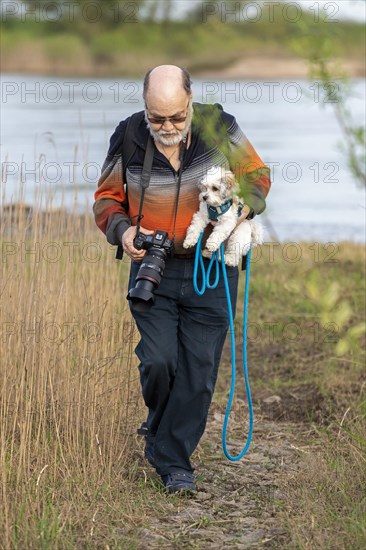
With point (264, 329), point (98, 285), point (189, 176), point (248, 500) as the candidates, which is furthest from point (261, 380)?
point (189, 176)

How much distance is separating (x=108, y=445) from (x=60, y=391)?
305 millimetres

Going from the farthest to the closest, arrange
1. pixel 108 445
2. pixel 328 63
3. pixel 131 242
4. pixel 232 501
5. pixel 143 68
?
1. pixel 143 68
2. pixel 108 445
3. pixel 232 501
4. pixel 131 242
5. pixel 328 63

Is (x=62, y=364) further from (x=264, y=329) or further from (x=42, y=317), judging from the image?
(x=264, y=329)

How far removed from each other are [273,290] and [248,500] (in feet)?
12.4

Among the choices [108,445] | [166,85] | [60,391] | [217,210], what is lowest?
[108,445]

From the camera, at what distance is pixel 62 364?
460cm

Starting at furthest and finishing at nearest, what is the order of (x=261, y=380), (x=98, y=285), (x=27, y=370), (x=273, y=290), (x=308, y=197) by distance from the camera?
(x=308, y=197) < (x=273, y=290) < (x=261, y=380) < (x=98, y=285) < (x=27, y=370)

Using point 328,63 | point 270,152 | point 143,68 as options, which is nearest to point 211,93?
point 328,63

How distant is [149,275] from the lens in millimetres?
3912

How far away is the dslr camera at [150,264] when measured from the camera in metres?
3.92

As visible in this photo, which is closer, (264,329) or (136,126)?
(136,126)

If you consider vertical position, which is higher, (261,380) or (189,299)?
(189,299)

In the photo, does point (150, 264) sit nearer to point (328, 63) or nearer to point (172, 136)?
point (172, 136)

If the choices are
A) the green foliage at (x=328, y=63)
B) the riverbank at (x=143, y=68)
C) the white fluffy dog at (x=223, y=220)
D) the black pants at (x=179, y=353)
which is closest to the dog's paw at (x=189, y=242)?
the white fluffy dog at (x=223, y=220)
